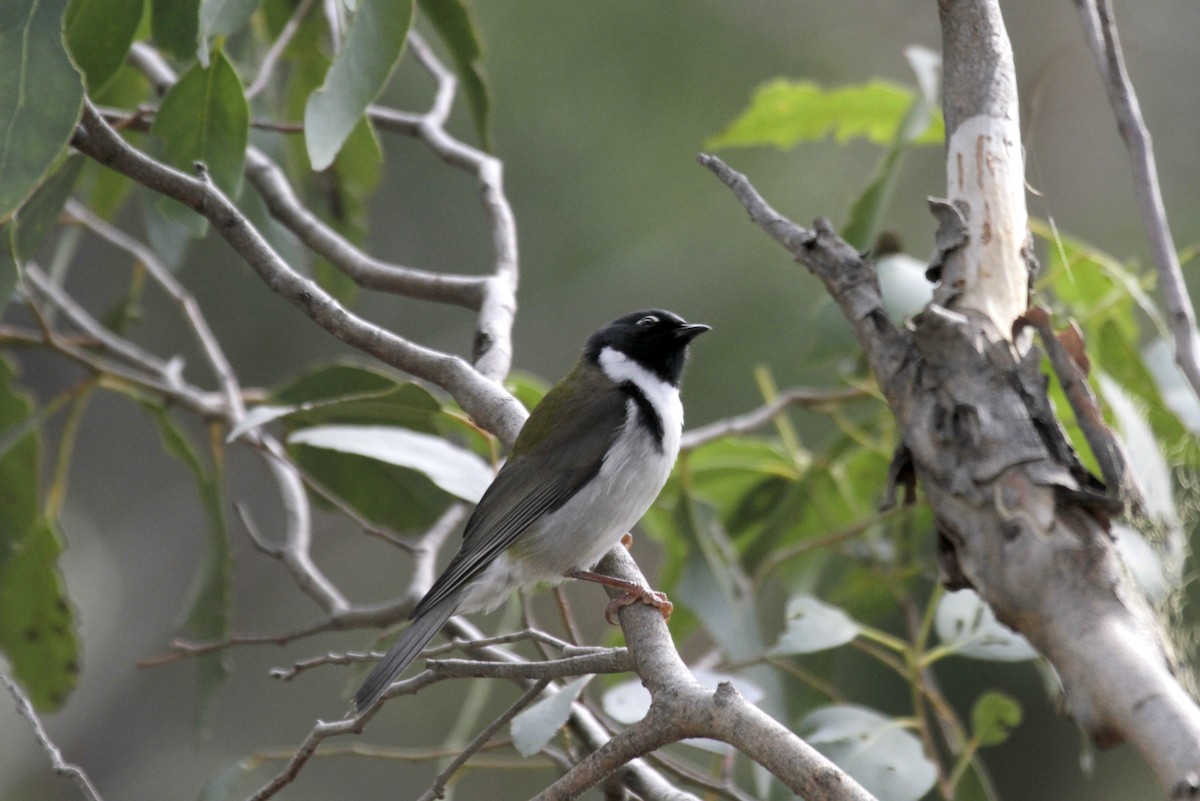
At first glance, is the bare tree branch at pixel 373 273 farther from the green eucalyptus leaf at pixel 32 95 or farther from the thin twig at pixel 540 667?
the thin twig at pixel 540 667

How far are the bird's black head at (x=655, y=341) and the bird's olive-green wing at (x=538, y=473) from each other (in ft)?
1.05

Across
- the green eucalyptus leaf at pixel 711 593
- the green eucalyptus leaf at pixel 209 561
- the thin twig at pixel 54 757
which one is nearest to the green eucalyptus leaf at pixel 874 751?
the green eucalyptus leaf at pixel 711 593

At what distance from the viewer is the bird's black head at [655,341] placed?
3.91 meters

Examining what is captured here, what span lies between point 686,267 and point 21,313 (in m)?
4.96

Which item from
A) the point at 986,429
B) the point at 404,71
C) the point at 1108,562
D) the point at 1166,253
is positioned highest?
the point at 404,71

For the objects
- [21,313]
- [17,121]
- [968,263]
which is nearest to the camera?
[968,263]

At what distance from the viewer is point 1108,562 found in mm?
1742

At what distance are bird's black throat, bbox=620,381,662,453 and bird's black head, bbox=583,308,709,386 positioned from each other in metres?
0.20

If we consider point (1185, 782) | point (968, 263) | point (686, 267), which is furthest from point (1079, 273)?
point (686, 267)

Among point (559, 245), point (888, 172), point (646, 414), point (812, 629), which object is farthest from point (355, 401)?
point (559, 245)

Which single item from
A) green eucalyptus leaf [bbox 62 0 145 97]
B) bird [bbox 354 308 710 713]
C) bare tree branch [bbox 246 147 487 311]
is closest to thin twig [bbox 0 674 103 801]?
bird [bbox 354 308 710 713]

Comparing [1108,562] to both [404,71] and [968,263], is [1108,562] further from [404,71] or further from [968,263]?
[404,71]

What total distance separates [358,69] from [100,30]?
2.68 ft

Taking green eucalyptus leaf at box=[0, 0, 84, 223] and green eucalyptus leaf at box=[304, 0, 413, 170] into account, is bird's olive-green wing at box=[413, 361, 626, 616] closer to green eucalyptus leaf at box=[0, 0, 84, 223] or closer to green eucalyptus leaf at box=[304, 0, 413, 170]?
green eucalyptus leaf at box=[304, 0, 413, 170]
